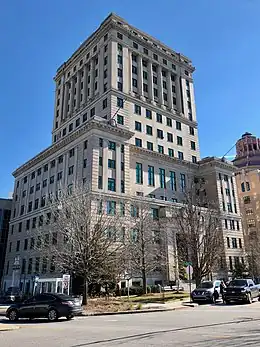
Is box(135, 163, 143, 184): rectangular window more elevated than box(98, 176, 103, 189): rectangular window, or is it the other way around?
box(135, 163, 143, 184): rectangular window

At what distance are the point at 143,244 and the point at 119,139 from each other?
2054 centimetres

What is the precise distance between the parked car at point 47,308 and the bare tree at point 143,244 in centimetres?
1703

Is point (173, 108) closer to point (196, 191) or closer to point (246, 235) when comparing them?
point (196, 191)

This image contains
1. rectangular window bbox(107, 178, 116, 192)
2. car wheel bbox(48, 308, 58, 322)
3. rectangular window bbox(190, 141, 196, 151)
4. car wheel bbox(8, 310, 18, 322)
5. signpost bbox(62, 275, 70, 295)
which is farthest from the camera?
rectangular window bbox(190, 141, 196, 151)

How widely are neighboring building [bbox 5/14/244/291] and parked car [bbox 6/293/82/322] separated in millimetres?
29339

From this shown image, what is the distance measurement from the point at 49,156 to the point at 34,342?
170 ft

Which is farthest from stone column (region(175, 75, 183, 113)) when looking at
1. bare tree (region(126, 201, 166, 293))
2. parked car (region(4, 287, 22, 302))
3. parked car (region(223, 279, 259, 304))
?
parked car (region(223, 279, 259, 304))

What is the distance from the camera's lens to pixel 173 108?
71.8 m

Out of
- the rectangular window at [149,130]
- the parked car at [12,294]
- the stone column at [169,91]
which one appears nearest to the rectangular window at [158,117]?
the rectangular window at [149,130]

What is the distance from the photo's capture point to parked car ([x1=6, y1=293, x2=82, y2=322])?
1806 cm

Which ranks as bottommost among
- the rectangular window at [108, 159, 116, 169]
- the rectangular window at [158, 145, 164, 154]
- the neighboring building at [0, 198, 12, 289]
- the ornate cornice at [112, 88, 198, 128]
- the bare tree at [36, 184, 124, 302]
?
the bare tree at [36, 184, 124, 302]

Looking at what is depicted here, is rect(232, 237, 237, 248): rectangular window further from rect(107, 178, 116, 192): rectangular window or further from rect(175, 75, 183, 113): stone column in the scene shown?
rect(175, 75, 183, 113): stone column

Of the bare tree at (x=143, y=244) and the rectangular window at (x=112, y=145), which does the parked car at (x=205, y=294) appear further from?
the rectangular window at (x=112, y=145)

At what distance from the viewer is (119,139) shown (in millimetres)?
54094
